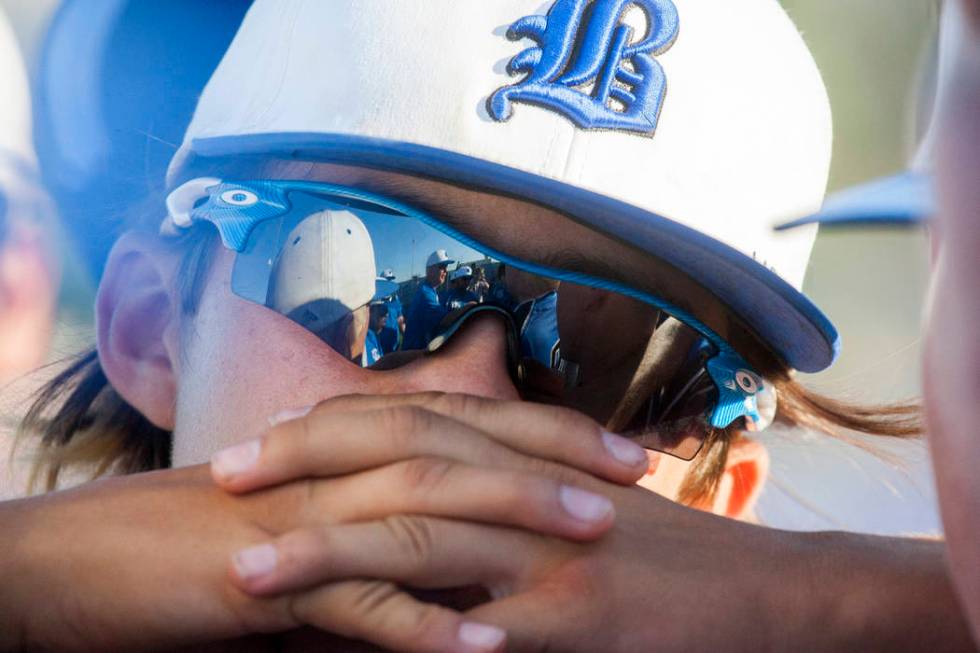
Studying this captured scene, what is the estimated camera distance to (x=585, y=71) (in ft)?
4.99

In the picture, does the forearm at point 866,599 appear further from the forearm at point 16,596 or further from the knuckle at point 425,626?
the forearm at point 16,596

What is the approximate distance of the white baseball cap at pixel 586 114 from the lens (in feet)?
4.97

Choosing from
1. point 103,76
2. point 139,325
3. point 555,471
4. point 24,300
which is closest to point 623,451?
point 555,471

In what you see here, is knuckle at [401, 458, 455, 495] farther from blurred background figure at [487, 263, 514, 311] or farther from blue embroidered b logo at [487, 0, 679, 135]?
blue embroidered b logo at [487, 0, 679, 135]

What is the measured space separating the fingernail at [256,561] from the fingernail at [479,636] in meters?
0.20

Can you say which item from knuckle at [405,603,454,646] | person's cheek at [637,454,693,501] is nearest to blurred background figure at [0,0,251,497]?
person's cheek at [637,454,693,501]

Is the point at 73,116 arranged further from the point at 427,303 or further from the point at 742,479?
the point at 742,479

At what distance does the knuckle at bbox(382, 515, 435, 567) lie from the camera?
3.40 feet

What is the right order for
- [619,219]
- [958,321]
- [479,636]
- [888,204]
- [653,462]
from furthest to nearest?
[653,462] → [619,219] → [479,636] → [888,204] → [958,321]

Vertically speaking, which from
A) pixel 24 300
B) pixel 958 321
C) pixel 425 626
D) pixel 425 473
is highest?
pixel 958 321

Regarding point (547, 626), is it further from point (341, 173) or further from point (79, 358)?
point (79, 358)

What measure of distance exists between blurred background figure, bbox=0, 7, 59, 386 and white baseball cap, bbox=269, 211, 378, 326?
165cm

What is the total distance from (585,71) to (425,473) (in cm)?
73

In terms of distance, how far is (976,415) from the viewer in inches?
24.5
